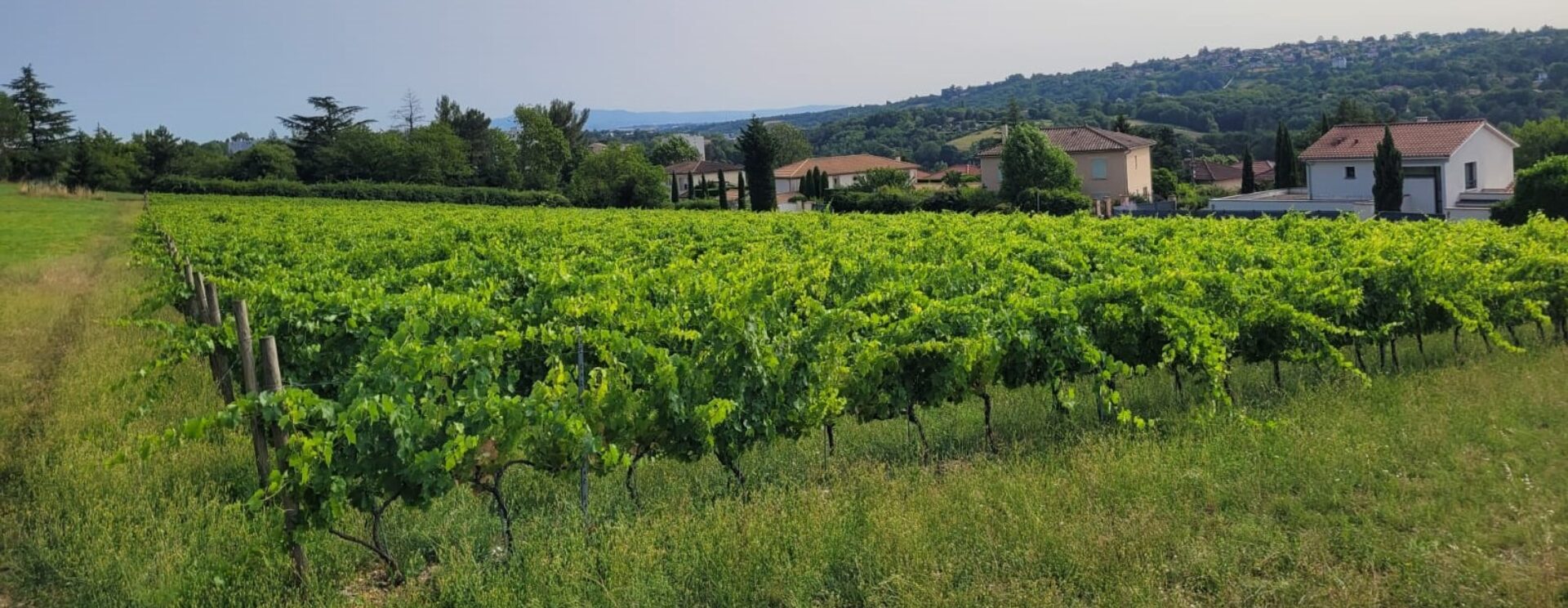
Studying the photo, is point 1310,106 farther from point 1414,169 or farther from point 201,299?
point 201,299

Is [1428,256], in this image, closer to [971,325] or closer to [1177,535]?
[971,325]

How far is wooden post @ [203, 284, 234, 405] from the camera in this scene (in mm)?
7266

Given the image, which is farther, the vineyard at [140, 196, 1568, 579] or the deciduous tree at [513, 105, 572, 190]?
the deciduous tree at [513, 105, 572, 190]

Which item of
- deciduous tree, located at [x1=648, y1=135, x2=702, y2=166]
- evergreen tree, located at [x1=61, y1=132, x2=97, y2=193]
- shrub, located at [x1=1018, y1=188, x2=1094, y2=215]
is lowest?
shrub, located at [x1=1018, y1=188, x2=1094, y2=215]

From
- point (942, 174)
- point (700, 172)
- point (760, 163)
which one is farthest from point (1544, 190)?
point (700, 172)

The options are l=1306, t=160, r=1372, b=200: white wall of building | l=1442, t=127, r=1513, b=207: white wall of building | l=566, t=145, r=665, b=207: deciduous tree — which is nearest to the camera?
l=1442, t=127, r=1513, b=207: white wall of building

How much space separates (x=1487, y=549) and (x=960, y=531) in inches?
110

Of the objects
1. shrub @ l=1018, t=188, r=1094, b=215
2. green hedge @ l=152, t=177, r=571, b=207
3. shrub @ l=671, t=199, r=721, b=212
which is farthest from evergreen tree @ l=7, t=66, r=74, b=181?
shrub @ l=1018, t=188, r=1094, b=215

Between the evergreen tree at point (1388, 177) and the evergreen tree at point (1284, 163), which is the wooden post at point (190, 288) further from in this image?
the evergreen tree at point (1284, 163)

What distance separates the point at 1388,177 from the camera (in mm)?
44094

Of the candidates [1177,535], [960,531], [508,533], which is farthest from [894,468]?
[508,533]

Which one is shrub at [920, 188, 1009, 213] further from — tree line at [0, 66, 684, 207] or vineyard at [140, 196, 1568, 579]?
vineyard at [140, 196, 1568, 579]

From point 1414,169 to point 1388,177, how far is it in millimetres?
7123

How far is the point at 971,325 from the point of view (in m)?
7.27
